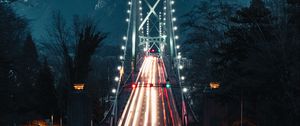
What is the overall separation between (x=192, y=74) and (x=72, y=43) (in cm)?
1190

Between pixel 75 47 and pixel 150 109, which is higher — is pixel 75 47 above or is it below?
above

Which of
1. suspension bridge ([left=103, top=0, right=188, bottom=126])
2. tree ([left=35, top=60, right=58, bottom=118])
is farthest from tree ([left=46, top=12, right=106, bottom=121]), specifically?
suspension bridge ([left=103, top=0, right=188, bottom=126])

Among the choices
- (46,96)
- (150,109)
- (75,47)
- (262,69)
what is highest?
(75,47)

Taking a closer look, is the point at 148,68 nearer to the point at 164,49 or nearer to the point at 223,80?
the point at 164,49

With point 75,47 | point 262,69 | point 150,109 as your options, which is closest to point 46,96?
point 75,47

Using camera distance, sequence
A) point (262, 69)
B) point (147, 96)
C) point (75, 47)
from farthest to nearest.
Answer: point (147, 96) → point (75, 47) → point (262, 69)

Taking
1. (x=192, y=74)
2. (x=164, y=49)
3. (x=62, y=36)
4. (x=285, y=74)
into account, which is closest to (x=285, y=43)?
(x=285, y=74)

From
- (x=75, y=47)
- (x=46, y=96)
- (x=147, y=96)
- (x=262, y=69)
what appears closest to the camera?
(x=262, y=69)

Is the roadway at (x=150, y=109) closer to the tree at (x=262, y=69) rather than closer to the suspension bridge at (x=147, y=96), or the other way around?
the suspension bridge at (x=147, y=96)

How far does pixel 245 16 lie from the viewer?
80.0 ft

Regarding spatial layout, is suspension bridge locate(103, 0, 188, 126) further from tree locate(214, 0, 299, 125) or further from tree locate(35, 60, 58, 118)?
tree locate(214, 0, 299, 125)

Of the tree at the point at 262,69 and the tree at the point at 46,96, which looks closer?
the tree at the point at 262,69

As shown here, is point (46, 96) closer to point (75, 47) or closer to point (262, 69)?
point (75, 47)

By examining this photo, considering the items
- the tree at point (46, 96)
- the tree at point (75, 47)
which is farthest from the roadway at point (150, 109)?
the tree at point (75, 47)
